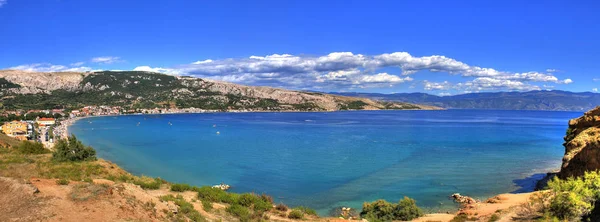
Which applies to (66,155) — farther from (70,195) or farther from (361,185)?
(361,185)

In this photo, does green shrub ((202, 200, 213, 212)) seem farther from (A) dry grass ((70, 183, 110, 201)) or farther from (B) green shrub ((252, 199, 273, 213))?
(A) dry grass ((70, 183, 110, 201))

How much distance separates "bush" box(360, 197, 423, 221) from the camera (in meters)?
23.3

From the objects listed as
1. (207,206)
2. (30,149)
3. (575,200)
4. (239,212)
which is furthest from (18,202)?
(30,149)

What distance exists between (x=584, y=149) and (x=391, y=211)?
15.0 metres

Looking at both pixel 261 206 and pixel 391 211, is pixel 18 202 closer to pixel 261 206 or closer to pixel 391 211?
pixel 261 206

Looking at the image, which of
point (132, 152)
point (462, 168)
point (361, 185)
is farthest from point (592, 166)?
point (132, 152)

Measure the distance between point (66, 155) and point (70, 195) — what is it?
1791 centimetres

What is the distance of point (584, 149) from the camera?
2480 cm

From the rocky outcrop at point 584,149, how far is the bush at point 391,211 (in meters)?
12.2

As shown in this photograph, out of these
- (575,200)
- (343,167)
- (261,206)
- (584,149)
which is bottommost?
(343,167)

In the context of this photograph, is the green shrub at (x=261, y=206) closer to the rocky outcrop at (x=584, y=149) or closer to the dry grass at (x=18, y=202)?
the dry grass at (x=18, y=202)

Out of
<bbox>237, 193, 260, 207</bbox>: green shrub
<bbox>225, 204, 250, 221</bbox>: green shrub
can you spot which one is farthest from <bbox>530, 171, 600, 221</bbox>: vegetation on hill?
<bbox>237, 193, 260, 207</bbox>: green shrub

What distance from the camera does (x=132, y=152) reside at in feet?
190

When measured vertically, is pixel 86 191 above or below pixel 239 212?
above
